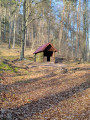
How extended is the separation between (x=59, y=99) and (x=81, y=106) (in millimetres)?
1422

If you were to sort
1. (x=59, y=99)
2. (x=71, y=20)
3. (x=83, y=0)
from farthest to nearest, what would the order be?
(x=71, y=20), (x=83, y=0), (x=59, y=99)

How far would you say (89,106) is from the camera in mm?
5473

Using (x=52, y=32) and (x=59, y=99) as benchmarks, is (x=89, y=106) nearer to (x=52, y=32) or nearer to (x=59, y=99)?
(x=59, y=99)

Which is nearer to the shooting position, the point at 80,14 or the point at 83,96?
the point at 83,96

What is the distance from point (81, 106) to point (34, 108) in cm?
217

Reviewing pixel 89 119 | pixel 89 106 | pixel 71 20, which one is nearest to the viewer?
pixel 89 119

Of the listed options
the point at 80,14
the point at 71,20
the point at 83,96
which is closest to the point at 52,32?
the point at 71,20

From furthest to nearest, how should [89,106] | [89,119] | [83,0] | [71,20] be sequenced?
1. [71,20]
2. [83,0]
3. [89,106]
4. [89,119]

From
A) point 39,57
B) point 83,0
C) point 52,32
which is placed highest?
point 83,0

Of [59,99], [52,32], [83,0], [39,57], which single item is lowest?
[59,99]

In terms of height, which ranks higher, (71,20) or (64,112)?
(71,20)

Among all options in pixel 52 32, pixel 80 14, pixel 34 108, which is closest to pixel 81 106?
pixel 34 108

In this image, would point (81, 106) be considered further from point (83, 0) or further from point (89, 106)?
point (83, 0)

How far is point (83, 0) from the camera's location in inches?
1074
